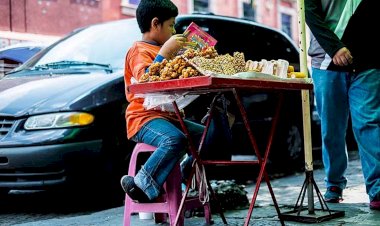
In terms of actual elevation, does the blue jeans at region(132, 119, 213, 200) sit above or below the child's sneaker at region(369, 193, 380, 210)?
above

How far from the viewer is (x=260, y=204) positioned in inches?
187

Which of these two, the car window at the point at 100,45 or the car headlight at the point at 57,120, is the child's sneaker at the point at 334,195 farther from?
the car window at the point at 100,45

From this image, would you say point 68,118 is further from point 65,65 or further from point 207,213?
point 207,213

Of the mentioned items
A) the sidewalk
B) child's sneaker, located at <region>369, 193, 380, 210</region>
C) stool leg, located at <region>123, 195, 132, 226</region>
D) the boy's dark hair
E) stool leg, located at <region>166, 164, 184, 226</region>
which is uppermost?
the boy's dark hair

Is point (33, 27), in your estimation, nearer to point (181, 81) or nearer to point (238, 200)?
point (238, 200)

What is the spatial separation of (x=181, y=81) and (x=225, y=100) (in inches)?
30.6

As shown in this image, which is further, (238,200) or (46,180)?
(46,180)

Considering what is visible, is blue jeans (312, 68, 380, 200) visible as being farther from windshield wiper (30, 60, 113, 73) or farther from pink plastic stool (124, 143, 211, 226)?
windshield wiper (30, 60, 113, 73)

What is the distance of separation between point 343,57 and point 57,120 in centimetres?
233

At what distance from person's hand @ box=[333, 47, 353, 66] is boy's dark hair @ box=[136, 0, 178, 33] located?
118 centimetres

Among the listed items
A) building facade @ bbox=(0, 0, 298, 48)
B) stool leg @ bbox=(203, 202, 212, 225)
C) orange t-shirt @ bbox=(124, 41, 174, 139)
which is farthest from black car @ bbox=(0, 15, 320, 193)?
building facade @ bbox=(0, 0, 298, 48)

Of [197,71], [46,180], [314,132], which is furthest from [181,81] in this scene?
[314,132]

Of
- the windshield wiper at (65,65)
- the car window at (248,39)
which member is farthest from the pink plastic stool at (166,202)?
the car window at (248,39)

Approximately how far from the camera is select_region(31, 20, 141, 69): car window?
5863mm
